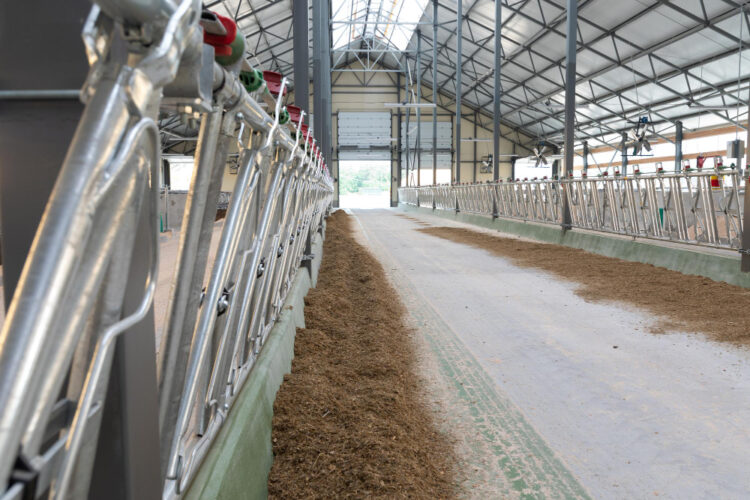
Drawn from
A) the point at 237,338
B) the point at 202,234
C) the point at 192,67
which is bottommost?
the point at 237,338

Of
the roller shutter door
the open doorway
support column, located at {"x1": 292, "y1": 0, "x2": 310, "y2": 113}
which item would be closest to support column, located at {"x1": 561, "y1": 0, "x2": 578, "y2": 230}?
support column, located at {"x1": 292, "y1": 0, "x2": 310, "y2": 113}

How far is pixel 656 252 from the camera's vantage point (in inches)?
269

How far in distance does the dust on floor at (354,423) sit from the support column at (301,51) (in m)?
3.16

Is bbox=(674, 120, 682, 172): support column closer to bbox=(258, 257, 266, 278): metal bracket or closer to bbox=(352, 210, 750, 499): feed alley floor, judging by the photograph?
bbox=(352, 210, 750, 499): feed alley floor

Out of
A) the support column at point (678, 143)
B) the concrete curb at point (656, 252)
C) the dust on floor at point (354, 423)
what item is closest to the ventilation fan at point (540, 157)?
the support column at point (678, 143)

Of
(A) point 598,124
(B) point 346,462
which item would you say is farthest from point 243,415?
(A) point 598,124

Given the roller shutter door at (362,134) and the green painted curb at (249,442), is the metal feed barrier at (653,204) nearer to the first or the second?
the green painted curb at (249,442)

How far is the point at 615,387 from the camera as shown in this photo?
9.48 feet

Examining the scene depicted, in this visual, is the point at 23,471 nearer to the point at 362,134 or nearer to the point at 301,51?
the point at 301,51

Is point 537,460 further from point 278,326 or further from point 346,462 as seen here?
point 278,326

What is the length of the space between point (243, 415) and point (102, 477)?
2.83 feet

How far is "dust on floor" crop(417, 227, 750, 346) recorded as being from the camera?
402 cm

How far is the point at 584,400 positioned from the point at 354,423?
122 centimetres

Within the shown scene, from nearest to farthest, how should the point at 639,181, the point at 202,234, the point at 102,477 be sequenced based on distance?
the point at 102,477 < the point at 202,234 < the point at 639,181
